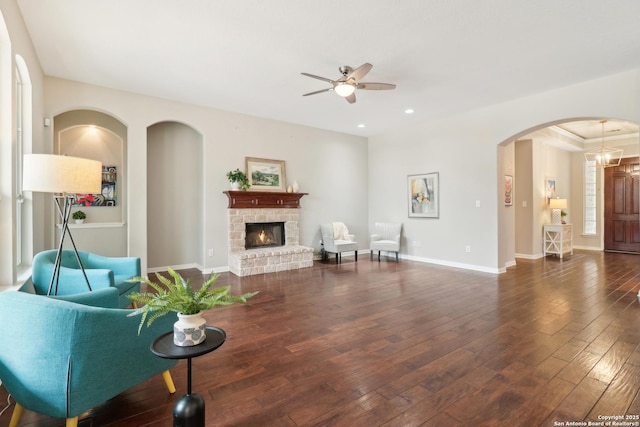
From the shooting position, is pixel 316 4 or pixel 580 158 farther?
pixel 580 158

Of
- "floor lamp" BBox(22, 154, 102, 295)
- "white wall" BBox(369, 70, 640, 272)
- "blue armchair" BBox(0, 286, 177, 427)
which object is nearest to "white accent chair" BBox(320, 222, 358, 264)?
"white wall" BBox(369, 70, 640, 272)

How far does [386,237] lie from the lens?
286 inches

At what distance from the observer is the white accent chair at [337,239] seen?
21.7 ft

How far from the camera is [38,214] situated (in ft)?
13.0

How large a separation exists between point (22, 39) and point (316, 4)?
2985 mm

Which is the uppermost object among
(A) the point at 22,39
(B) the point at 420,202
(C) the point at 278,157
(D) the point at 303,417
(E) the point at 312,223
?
(A) the point at 22,39

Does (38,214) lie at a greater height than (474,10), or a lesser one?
lesser

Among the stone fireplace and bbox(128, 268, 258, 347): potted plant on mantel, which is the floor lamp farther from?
the stone fireplace

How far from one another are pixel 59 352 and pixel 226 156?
4.84 m

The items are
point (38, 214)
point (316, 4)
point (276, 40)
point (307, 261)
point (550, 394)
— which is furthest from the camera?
point (307, 261)

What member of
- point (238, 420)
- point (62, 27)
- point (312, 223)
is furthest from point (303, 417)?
point (312, 223)

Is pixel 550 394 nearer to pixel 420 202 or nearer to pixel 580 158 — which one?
pixel 420 202

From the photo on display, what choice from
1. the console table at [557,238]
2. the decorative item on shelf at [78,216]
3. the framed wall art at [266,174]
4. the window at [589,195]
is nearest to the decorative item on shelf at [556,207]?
the console table at [557,238]

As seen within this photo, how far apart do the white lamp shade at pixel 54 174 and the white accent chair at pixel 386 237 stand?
18.5 feet
